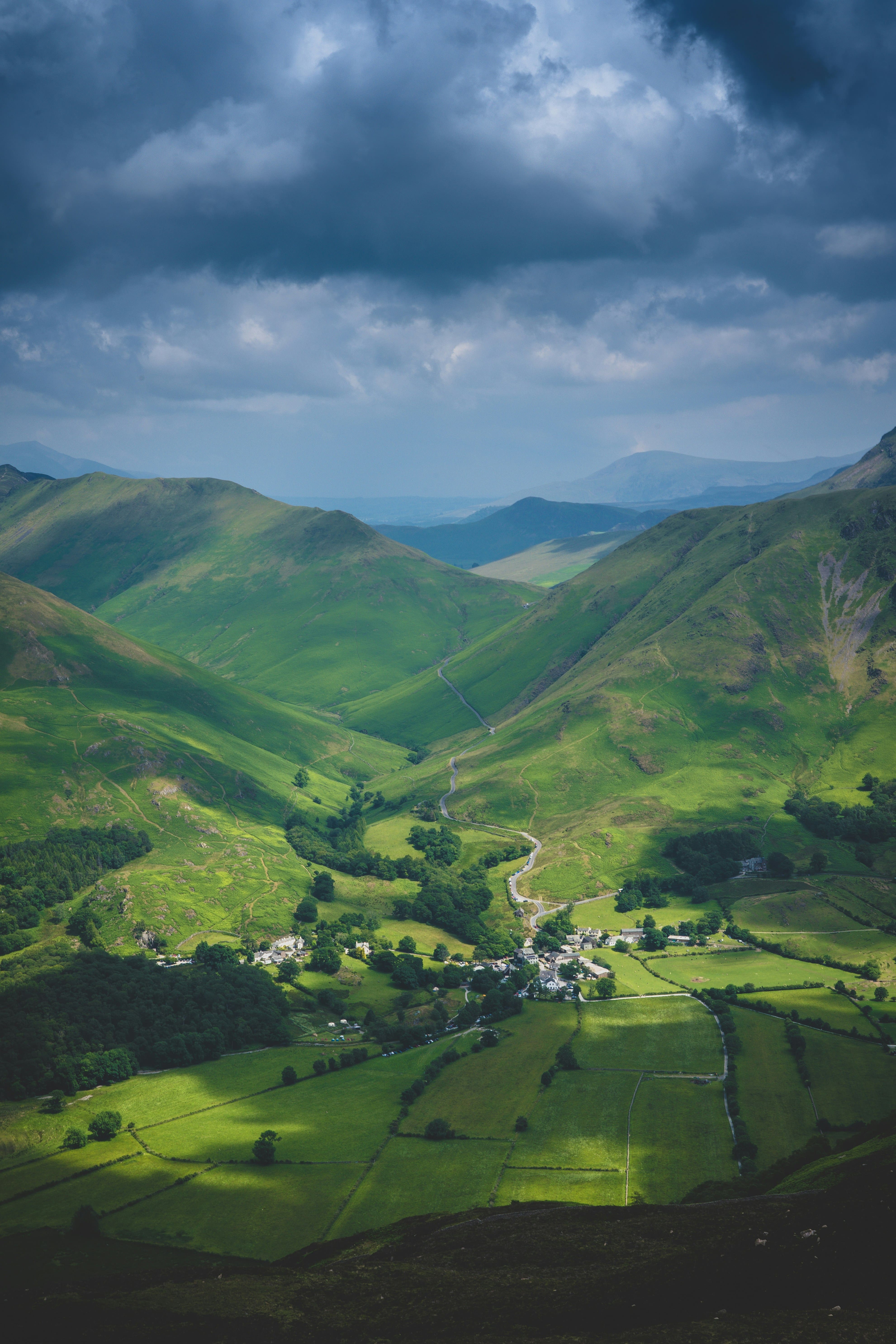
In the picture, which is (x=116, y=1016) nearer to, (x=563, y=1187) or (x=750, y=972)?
(x=563, y=1187)

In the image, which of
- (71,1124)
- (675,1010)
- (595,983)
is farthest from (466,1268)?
(595,983)

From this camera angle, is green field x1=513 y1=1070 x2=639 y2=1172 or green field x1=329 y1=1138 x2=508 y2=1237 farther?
green field x1=513 y1=1070 x2=639 y2=1172

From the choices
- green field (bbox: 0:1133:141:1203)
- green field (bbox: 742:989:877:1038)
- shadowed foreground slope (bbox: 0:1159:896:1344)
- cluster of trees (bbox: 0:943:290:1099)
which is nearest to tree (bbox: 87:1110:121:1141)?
green field (bbox: 0:1133:141:1203)

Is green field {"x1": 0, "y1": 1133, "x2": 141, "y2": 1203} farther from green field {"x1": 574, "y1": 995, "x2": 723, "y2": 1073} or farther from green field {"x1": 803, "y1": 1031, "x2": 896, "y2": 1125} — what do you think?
green field {"x1": 803, "y1": 1031, "x2": 896, "y2": 1125}

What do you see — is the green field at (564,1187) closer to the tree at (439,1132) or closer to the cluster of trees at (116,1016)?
the tree at (439,1132)

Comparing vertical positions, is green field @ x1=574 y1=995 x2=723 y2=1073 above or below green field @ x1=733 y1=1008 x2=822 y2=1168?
below

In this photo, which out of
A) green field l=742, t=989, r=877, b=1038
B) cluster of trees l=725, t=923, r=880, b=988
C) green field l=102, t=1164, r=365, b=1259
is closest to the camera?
green field l=102, t=1164, r=365, b=1259
